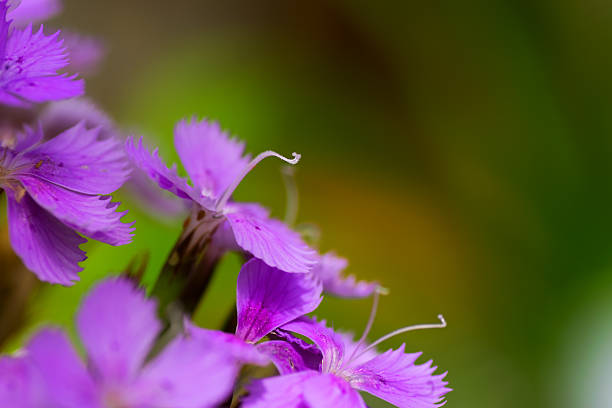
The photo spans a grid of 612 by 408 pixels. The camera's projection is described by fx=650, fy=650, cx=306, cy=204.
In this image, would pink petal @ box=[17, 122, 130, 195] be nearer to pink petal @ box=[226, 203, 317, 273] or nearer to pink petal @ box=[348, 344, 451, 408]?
pink petal @ box=[226, 203, 317, 273]

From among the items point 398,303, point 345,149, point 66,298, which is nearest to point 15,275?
point 66,298

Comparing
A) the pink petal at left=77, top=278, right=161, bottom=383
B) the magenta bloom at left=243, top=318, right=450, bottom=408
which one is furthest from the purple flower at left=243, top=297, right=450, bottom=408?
the pink petal at left=77, top=278, right=161, bottom=383

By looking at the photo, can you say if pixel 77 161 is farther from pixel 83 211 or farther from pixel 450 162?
pixel 450 162

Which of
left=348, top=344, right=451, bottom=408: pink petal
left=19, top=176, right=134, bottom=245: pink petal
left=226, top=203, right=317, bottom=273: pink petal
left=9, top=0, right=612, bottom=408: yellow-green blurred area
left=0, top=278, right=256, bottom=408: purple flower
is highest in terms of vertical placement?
left=9, top=0, right=612, bottom=408: yellow-green blurred area

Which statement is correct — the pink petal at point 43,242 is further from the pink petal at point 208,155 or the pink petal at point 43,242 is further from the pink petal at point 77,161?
the pink petal at point 208,155

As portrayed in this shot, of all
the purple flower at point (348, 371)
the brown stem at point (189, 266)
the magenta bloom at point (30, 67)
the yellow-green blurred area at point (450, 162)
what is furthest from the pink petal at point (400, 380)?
the yellow-green blurred area at point (450, 162)

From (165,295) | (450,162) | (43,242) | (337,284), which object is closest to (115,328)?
(43,242)
